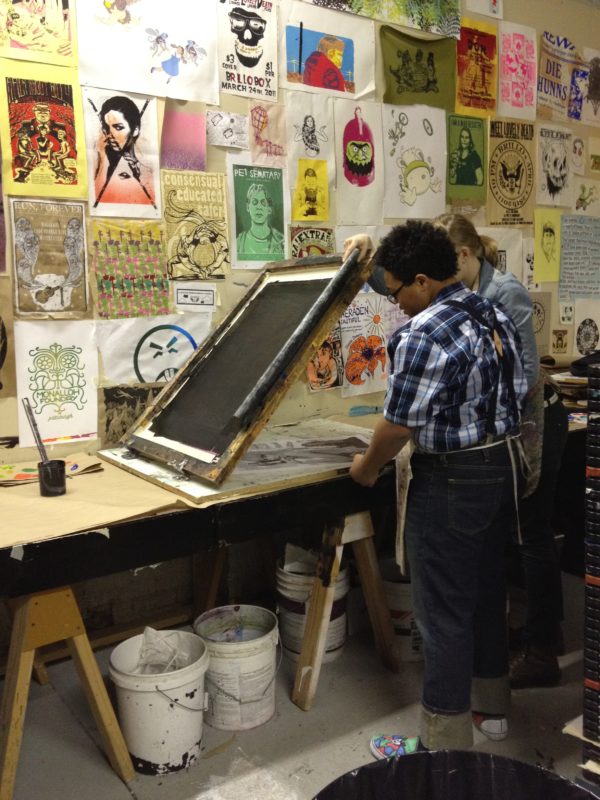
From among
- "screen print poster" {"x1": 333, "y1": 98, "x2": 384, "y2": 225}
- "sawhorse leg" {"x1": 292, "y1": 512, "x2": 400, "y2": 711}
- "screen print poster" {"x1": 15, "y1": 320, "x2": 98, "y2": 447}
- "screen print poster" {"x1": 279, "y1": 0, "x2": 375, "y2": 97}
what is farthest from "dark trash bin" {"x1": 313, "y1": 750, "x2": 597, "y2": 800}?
"screen print poster" {"x1": 279, "y1": 0, "x2": 375, "y2": 97}

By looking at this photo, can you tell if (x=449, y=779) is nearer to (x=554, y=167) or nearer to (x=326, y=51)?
A: (x=326, y=51)

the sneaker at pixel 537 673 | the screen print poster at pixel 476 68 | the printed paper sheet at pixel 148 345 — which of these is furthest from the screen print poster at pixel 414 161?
the sneaker at pixel 537 673

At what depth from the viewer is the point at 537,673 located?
239 centimetres

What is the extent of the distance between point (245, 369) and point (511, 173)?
1914mm

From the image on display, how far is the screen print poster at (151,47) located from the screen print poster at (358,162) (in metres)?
0.55

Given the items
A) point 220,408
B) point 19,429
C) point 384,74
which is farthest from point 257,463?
point 384,74

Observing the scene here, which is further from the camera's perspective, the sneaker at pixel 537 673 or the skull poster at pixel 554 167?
the skull poster at pixel 554 167

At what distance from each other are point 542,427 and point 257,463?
0.87 meters

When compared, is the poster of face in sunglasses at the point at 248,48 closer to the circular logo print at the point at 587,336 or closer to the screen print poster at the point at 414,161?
the screen print poster at the point at 414,161

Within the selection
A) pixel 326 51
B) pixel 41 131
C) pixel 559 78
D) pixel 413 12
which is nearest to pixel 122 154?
pixel 41 131

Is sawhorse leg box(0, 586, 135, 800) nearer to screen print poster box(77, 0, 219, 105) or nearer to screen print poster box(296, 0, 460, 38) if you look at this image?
screen print poster box(77, 0, 219, 105)

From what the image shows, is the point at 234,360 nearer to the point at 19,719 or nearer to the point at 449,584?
the point at 449,584

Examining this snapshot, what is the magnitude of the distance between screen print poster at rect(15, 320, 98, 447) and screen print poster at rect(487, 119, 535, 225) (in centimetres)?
195

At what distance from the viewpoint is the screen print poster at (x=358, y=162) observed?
2.79 m
